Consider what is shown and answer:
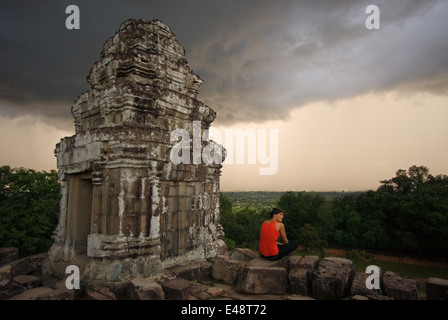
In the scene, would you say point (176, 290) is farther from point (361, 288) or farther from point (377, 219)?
point (377, 219)

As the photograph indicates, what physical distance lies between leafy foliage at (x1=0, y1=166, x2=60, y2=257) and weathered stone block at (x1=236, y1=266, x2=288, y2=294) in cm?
1367

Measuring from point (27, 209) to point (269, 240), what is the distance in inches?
593

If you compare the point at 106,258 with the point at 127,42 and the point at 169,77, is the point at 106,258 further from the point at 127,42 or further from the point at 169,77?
the point at 127,42

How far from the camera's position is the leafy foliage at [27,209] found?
551 inches

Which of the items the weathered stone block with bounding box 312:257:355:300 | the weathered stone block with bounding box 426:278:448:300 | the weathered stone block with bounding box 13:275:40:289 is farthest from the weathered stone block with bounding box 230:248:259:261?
the weathered stone block with bounding box 13:275:40:289

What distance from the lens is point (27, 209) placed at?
595 inches

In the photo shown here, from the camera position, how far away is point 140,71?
589cm

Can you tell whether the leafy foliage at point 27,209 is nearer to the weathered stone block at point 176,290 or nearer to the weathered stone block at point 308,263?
the weathered stone block at point 176,290

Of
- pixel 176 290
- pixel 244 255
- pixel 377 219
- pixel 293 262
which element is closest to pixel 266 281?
pixel 293 262

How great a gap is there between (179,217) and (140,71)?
3145 millimetres

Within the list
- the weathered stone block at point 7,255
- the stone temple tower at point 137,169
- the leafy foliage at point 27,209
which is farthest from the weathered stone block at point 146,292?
the leafy foliage at point 27,209

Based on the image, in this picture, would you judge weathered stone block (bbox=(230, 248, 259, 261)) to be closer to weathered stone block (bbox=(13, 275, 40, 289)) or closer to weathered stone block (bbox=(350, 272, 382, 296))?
weathered stone block (bbox=(350, 272, 382, 296))
